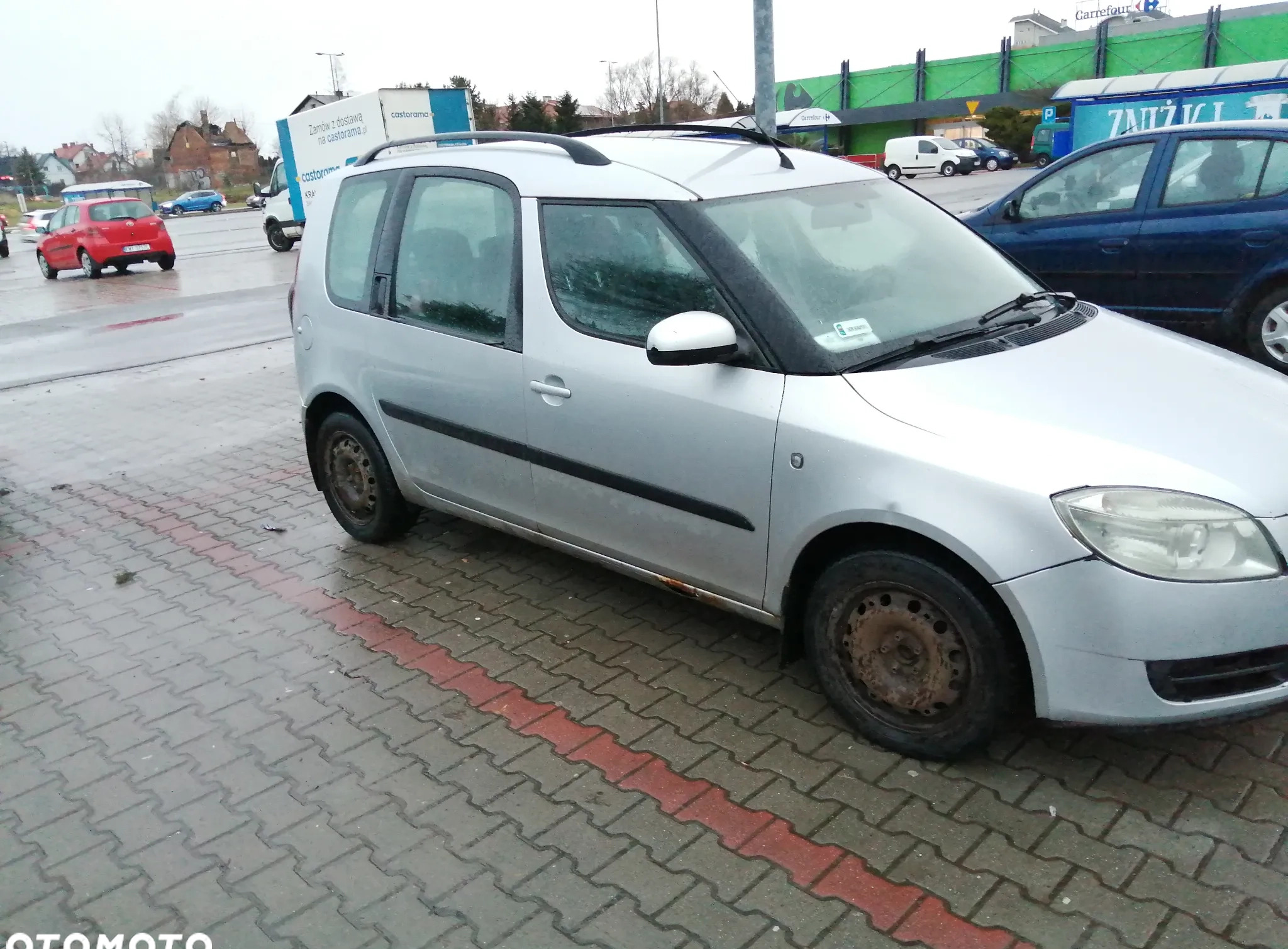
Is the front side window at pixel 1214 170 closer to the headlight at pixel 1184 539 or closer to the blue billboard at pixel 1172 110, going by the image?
the headlight at pixel 1184 539

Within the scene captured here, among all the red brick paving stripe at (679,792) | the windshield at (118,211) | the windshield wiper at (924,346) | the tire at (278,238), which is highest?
the windshield wiper at (924,346)

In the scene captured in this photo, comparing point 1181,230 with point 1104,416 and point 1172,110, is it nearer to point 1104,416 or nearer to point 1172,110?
point 1104,416

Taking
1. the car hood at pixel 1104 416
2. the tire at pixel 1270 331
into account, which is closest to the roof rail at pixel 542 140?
the car hood at pixel 1104 416

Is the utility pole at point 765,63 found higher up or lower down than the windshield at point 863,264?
higher up

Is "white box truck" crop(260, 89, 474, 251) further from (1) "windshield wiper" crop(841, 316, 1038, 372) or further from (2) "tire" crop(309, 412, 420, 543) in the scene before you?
(1) "windshield wiper" crop(841, 316, 1038, 372)

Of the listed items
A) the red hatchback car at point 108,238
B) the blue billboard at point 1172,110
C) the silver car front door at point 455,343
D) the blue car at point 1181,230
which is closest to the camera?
the silver car front door at point 455,343

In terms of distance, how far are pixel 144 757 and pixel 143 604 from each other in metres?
1.43

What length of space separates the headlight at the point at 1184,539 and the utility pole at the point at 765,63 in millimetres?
5147

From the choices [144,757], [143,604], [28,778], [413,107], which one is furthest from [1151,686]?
[413,107]

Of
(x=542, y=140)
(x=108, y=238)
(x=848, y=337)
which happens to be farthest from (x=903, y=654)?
(x=108, y=238)

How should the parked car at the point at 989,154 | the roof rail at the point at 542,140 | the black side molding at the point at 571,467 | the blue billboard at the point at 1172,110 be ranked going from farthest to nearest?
the parked car at the point at 989,154 → the blue billboard at the point at 1172,110 → the roof rail at the point at 542,140 → the black side molding at the point at 571,467

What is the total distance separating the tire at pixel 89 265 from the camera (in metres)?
22.6

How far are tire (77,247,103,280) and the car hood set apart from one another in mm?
23414

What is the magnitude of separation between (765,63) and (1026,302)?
14.2 feet
